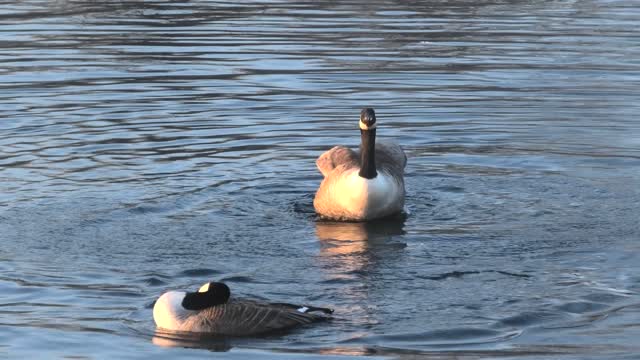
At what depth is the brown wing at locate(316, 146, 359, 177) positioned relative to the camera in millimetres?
17609

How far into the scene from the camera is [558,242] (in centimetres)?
1541

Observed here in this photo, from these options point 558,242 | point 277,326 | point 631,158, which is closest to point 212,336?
point 277,326

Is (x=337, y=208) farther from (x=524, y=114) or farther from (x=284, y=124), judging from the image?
(x=524, y=114)

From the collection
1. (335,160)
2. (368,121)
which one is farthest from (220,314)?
(335,160)

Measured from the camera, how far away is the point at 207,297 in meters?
12.7

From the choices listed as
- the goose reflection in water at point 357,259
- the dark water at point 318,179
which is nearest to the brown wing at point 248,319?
the dark water at point 318,179

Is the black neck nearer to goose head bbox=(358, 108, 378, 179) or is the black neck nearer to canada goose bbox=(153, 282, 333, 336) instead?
goose head bbox=(358, 108, 378, 179)

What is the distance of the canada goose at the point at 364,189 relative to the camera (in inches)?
659

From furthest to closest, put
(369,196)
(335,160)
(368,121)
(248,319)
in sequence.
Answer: (335,160)
(368,121)
(369,196)
(248,319)

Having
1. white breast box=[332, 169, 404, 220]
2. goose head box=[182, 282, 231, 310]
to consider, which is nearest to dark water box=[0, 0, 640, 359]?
white breast box=[332, 169, 404, 220]

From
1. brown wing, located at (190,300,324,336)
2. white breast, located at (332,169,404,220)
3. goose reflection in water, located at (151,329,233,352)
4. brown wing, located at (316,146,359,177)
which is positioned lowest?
goose reflection in water, located at (151,329,233,352)

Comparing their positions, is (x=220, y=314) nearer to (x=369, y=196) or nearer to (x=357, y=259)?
(x=357, y=259)

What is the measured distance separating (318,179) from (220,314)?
6305 millimetres

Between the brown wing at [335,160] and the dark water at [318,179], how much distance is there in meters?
0.44
